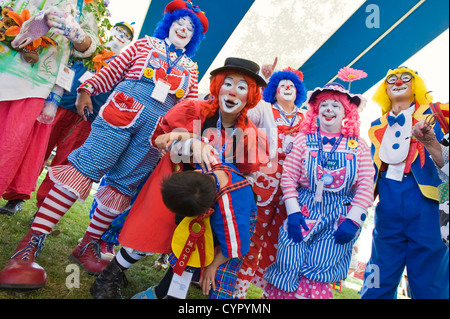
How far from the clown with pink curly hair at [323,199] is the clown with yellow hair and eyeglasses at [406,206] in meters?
0.29

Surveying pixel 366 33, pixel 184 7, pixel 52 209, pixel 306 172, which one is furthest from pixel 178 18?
pixel 366 33

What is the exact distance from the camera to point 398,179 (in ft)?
5.95

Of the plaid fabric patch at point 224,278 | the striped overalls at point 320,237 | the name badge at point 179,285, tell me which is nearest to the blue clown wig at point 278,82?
the striped overalls at point 320,237

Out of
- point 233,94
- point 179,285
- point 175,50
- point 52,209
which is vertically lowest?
point 52,209

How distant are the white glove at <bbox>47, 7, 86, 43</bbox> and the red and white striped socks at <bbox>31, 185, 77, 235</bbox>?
0.81 meters

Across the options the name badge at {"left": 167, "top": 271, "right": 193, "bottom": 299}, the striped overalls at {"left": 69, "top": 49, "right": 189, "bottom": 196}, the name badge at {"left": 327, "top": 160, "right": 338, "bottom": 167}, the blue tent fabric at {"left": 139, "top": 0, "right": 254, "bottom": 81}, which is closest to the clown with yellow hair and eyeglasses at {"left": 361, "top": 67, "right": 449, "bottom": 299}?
the name badge at {"left": 327, "top": 160, "right": 338, "bottom": 167}

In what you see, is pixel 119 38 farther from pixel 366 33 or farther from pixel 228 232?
pixel 366 33

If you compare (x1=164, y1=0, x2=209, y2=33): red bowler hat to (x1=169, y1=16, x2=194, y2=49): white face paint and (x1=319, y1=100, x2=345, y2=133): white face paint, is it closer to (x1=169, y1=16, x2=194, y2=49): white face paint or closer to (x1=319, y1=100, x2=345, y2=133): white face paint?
(x1=169, y1=16, x2=194, y2=49): white face paint

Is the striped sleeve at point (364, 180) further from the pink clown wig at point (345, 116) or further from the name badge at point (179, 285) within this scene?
the name badge at point (179, 285)

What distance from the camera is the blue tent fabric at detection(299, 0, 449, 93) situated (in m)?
2.88

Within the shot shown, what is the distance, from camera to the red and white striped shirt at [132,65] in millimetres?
1828

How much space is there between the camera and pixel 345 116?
1845 mm

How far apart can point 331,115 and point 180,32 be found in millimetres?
1073

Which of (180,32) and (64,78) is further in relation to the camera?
(180,32)
